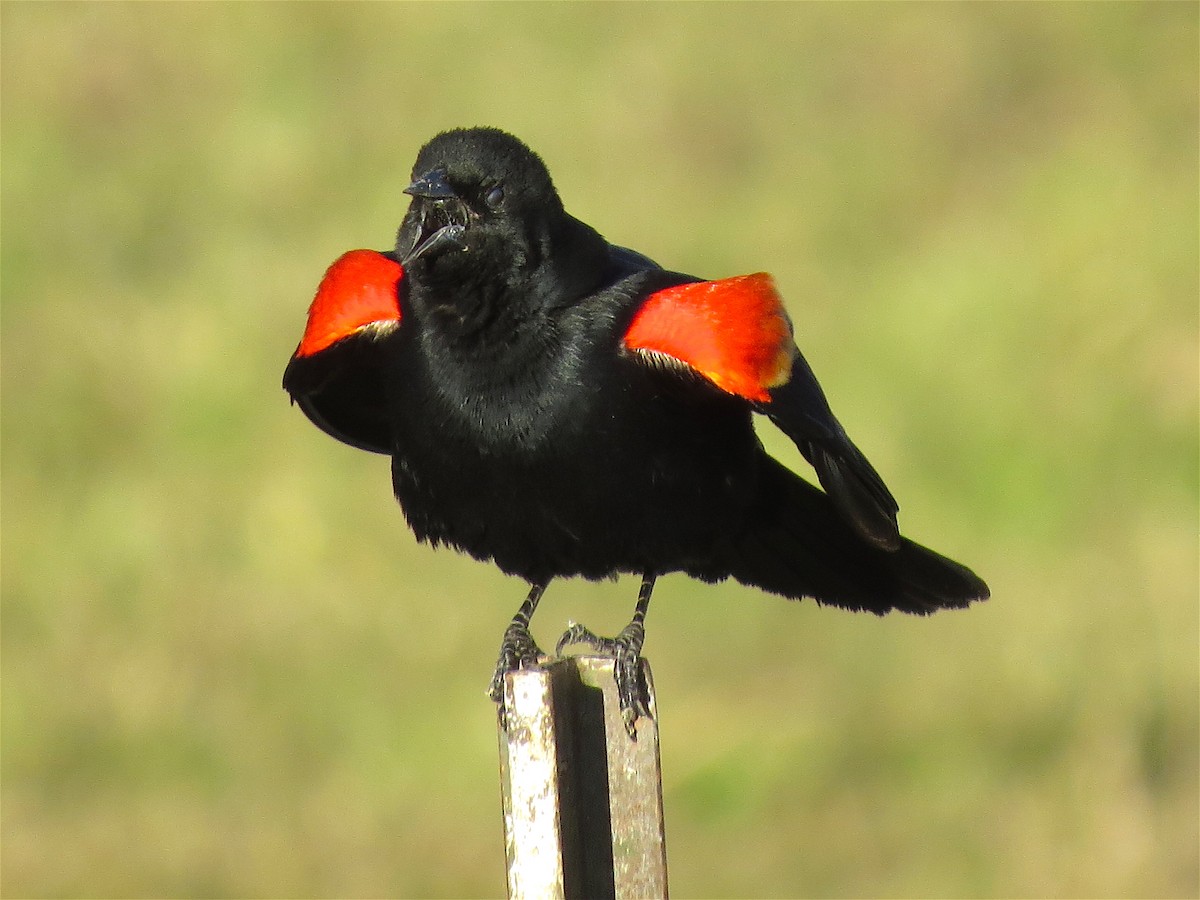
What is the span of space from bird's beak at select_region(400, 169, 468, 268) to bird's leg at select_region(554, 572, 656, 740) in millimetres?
816

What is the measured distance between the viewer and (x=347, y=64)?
1201cm

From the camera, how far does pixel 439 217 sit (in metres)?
3.72

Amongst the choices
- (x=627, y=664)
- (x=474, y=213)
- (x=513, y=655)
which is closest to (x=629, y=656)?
(x=627, y=664)

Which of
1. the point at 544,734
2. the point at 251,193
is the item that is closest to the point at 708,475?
the point at 544,734

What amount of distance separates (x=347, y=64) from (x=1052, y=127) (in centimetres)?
Result: 458

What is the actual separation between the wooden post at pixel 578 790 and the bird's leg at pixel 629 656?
0.02m

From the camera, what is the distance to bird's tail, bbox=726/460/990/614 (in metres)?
4.32

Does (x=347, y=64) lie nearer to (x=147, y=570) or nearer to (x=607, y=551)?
(x=147, y=570)

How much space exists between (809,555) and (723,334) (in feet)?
3.02

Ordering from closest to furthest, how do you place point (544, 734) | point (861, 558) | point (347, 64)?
1. point (544, 734)
2. point (861, 558)
3. point (347, 64)

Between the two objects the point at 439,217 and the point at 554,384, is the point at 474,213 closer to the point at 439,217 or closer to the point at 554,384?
the point at 439,217

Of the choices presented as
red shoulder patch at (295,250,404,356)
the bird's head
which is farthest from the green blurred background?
the bird's head

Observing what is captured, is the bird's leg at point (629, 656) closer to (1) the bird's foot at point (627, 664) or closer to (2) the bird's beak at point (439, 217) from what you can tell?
(1) the bird's foot at point (627, 664)

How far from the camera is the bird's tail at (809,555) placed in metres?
4.32
